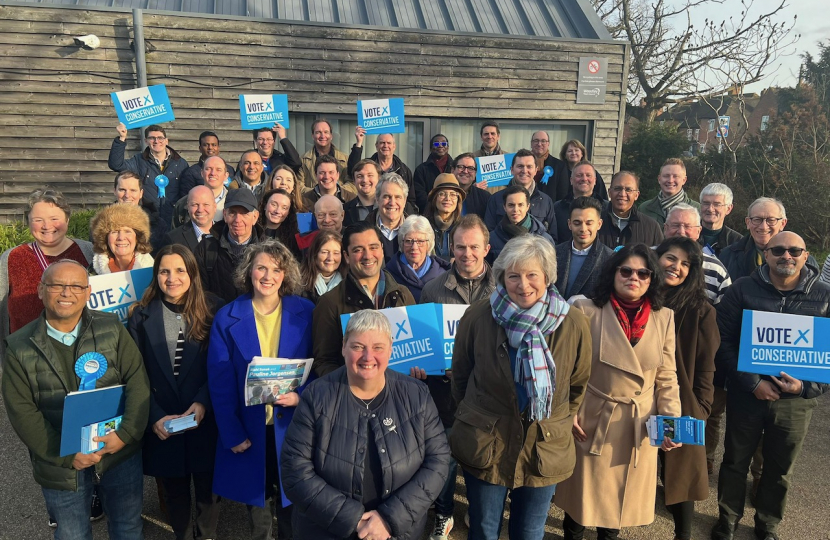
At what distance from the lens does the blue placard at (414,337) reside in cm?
364

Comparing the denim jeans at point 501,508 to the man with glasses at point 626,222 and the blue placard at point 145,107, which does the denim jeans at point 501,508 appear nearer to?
the man with glasses at point 626,222

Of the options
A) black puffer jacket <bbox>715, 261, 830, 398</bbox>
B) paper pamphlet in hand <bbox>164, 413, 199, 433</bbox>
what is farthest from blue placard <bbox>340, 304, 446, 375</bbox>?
black puffer jacket <bbox>715, 261, 830, 398</bbox>

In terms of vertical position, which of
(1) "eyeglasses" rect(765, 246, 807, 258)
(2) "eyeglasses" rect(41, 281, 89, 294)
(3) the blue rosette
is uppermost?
(1) "eyeglasses" rect(765, 246, 807, 258)

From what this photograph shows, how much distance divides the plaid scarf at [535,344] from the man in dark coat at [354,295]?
0.98 metres

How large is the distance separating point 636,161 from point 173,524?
55.9ft

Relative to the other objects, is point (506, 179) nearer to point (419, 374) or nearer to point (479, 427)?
point (419, 374)

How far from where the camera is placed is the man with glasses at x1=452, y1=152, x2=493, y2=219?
6.41 m

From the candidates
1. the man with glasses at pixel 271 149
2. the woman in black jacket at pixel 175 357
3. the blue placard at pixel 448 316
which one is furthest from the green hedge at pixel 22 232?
the blue placard at pixel 448 316

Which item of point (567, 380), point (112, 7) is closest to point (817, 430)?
point (567, 380)

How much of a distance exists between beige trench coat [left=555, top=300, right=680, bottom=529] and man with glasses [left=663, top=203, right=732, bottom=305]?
1096 millimetres

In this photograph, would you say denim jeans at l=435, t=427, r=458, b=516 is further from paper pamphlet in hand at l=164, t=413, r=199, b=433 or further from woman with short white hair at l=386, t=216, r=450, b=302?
paper pamphlet in hand at l=164, t=413, r=199, b=433

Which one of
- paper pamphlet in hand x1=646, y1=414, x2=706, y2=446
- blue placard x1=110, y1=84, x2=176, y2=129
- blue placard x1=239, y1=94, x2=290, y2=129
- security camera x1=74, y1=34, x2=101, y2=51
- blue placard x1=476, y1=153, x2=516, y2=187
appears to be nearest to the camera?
paper pamphlet in hand x1=646, y1=414, x2=706, y2=446

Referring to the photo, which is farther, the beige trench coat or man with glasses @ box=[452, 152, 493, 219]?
man with glasses @ box=[452, 152, 493, 219]

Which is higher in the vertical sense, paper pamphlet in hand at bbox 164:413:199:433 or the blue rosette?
the blue rosette
